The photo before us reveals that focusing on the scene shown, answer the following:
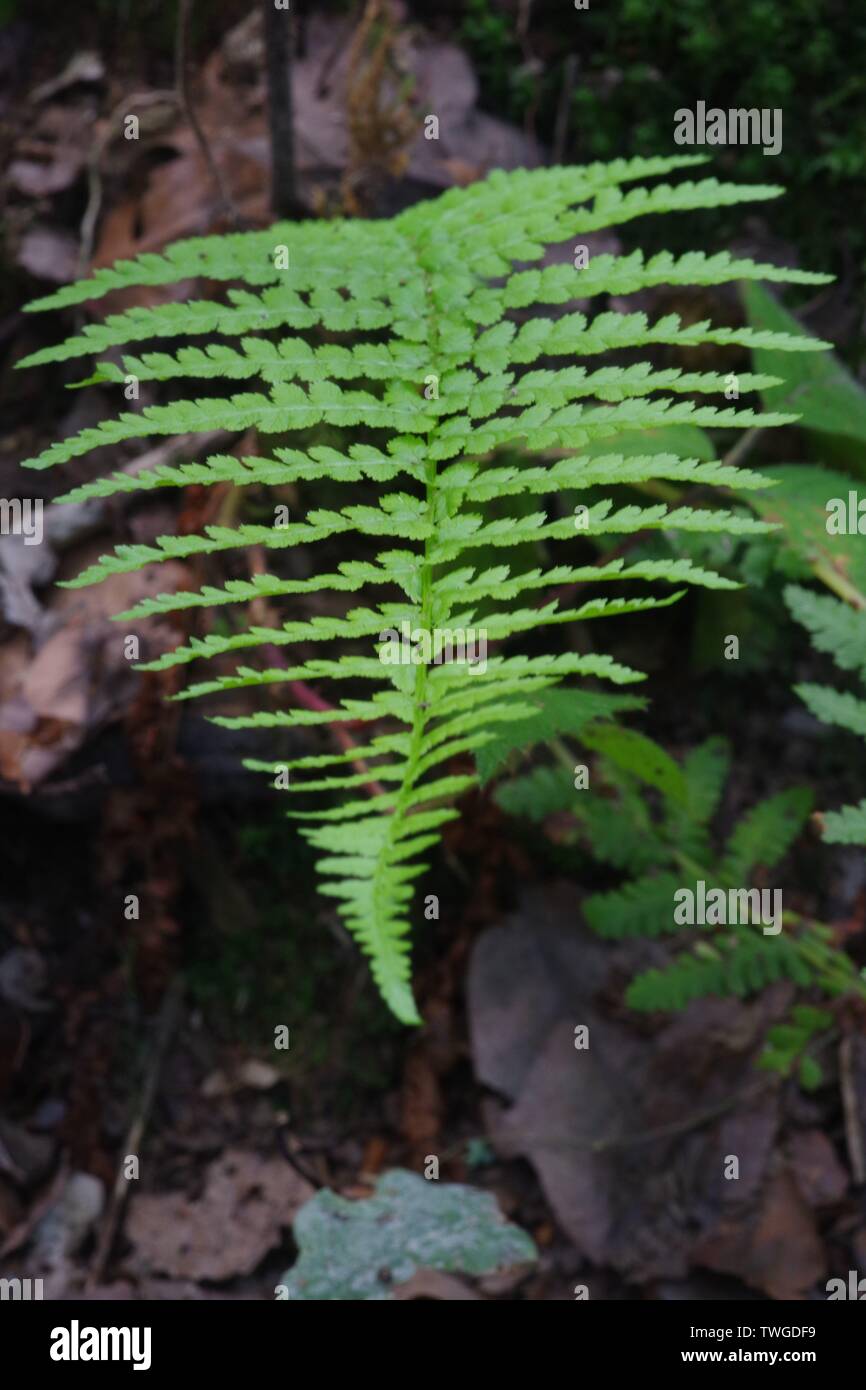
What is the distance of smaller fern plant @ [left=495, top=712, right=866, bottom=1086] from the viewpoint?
284 cm

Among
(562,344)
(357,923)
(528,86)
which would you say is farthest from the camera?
(528,86)

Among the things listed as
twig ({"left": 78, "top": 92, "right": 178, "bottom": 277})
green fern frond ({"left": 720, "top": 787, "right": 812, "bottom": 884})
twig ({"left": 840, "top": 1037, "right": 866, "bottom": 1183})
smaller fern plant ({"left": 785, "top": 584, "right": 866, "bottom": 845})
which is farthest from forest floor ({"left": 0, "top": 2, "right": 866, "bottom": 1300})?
smaller fern plant ({"left": 785, "top": 584, "right": 866, "bottom": 845})

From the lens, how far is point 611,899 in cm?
295

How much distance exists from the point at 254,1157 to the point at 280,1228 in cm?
20

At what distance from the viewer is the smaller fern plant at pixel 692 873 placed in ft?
9.32

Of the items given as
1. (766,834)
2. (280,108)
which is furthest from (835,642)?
(280,108)

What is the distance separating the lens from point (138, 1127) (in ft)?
10.6

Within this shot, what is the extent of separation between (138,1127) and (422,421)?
217 centimetres

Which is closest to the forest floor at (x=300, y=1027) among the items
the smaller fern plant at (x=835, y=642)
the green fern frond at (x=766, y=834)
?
the green fern frond at (x=766, y=834)

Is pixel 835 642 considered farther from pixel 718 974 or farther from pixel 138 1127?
pixel 138 1127

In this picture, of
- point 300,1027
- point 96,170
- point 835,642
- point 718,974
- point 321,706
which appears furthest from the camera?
point 96,170
